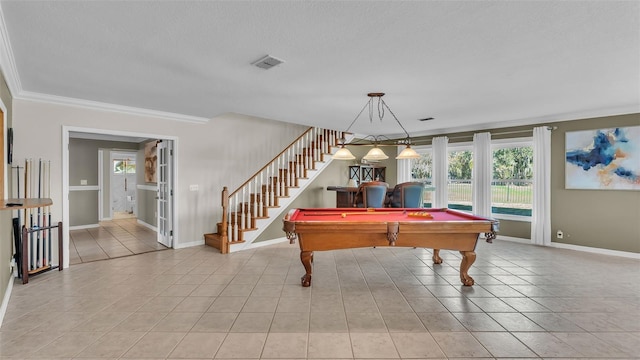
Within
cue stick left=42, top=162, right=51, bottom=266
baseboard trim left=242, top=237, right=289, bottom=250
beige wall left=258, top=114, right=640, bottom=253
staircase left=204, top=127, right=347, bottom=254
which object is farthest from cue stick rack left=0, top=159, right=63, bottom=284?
beige wall left=258, top=114, right=640, bottom=253

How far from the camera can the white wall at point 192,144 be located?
14.1 ft

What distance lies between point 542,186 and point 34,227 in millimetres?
8351

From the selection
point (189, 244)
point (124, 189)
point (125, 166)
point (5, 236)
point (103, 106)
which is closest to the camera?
point (5, 236)

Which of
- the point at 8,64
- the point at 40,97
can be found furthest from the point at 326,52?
the point at 40,97

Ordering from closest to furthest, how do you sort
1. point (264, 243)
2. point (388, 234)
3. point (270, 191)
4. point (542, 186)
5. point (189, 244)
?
point (388, 234)
point (189, 244)
point (542, 186)
point (264, 243)
point (270, 191)

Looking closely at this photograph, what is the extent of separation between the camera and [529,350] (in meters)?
2.38

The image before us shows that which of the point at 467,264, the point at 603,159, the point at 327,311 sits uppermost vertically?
the point at 603,159

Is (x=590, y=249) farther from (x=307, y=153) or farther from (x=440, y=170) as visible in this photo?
(x=307, y=153)

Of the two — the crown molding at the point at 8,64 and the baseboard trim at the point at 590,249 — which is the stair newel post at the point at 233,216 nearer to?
the crown molding at the point at 8,64

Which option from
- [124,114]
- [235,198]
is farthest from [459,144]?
[124,114]

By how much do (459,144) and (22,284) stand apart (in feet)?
26.4

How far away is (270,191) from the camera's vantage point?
6418mm

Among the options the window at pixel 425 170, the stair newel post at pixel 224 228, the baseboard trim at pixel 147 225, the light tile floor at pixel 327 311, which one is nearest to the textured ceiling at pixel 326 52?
the stair newel post at pixel 224 228

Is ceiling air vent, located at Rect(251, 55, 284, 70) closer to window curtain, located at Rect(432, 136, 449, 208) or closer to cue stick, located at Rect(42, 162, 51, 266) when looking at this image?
cue stick, located at Rect(42, 162, 51, 266)
